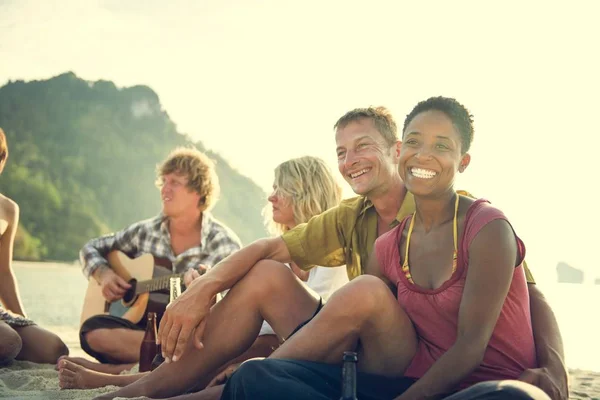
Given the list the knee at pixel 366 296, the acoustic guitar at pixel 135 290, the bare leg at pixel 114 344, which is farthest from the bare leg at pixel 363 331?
the acoustic guitar at pixel 135 290

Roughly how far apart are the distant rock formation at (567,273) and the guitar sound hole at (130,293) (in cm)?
12808

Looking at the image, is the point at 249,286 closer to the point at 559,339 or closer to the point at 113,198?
the point at 559,339

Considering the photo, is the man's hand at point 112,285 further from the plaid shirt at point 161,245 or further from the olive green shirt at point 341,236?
the olive green shirt at point 341,236

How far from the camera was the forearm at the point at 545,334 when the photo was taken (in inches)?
105

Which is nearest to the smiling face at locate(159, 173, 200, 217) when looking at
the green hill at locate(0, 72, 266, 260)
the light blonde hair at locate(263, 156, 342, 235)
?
the light blonde hair at locate(263, 156, 342, 235)

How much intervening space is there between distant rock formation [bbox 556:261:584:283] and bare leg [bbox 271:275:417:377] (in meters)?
130

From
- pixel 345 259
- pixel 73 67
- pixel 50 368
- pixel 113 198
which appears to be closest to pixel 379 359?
pixel 345 259

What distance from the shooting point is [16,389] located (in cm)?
412

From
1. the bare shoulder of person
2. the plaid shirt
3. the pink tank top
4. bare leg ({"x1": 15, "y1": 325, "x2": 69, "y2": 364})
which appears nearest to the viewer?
the pink tank top

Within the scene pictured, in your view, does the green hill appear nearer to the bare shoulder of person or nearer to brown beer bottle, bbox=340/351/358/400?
the bare shoulder of person

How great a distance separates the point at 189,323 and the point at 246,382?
25.4 inches

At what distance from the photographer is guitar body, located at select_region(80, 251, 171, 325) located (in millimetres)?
5711

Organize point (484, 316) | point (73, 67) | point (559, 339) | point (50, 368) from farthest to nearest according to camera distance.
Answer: point (73, 67) → point (50, 368) → point (559, 339) → point (484, 316)

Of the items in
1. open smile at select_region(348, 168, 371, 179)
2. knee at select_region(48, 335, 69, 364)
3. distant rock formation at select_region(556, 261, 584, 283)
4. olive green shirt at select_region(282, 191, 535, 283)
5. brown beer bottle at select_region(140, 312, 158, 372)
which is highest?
open smile at select_region(348, 168, 371, 179)
